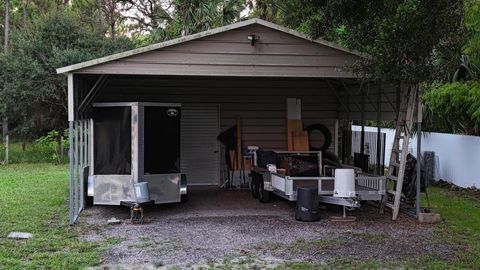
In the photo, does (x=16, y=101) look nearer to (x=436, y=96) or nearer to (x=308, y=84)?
(x=308, y=84)

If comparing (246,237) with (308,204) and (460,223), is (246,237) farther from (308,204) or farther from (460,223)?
(460,223)

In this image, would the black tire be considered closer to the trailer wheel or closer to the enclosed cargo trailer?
the trailer wheel

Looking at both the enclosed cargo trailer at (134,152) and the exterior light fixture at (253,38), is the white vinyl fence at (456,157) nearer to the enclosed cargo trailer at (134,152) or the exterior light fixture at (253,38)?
the exterior light fixture at (253,38)

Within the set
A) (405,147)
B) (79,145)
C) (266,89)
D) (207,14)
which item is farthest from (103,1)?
(405,147)

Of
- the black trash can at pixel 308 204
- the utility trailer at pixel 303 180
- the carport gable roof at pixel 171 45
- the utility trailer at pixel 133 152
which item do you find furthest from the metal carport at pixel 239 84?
the black trash can at pixel 308 204

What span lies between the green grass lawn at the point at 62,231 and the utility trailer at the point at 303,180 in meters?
1.25

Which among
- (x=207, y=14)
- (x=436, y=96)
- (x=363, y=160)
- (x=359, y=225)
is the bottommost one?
(x=359, y=225)

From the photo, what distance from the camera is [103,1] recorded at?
25.9m

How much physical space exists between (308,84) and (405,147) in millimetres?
4948

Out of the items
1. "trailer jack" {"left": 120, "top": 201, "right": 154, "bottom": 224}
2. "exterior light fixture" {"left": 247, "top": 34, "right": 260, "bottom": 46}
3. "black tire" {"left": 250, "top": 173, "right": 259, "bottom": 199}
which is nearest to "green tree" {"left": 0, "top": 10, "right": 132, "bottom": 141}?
"black tire" {"left": 250, "top": 173, "right": 259, "bottom": 199}

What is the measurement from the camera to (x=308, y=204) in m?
8.34

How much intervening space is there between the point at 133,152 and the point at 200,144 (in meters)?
3.87

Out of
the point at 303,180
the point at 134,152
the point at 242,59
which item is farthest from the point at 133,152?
the point at 303,180

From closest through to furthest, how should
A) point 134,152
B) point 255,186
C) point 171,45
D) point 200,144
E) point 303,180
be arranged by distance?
1. point 171,45
2. point 134,152
3. point 303,180
4. point 255,186
5. point 200,144
